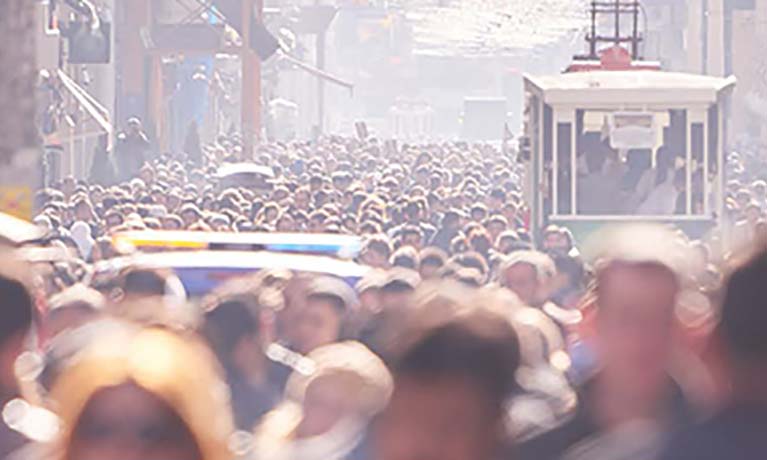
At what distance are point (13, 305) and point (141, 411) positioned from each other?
6.37 ft

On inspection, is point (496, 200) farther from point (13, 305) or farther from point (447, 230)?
point (13, 305)

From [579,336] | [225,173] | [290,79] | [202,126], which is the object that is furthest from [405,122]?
[579,336]

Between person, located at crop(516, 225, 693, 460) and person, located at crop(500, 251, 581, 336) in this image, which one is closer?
person, located at crop(516, 225, 693, 460)

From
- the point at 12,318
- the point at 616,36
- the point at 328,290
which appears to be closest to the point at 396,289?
the point at 328,290

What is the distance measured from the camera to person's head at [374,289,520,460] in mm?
5027

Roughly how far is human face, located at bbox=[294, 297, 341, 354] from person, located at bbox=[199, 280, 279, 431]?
764 millimetres

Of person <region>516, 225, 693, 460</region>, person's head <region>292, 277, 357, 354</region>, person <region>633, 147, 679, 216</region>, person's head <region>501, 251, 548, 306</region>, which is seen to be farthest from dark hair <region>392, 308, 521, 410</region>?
person <region>633, 147, 679, 216</region>

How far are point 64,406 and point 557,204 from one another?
62.9 feet

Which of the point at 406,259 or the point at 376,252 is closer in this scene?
the point at 406,259

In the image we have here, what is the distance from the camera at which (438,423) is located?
5.02m

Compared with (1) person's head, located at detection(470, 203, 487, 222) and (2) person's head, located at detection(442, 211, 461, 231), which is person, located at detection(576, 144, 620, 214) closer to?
(1) person's head, located at detection(470, 203, 487, 222)

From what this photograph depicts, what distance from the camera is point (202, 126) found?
69.6 m

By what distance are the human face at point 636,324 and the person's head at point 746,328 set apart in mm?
899

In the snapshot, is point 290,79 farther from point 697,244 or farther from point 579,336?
point 579,336
